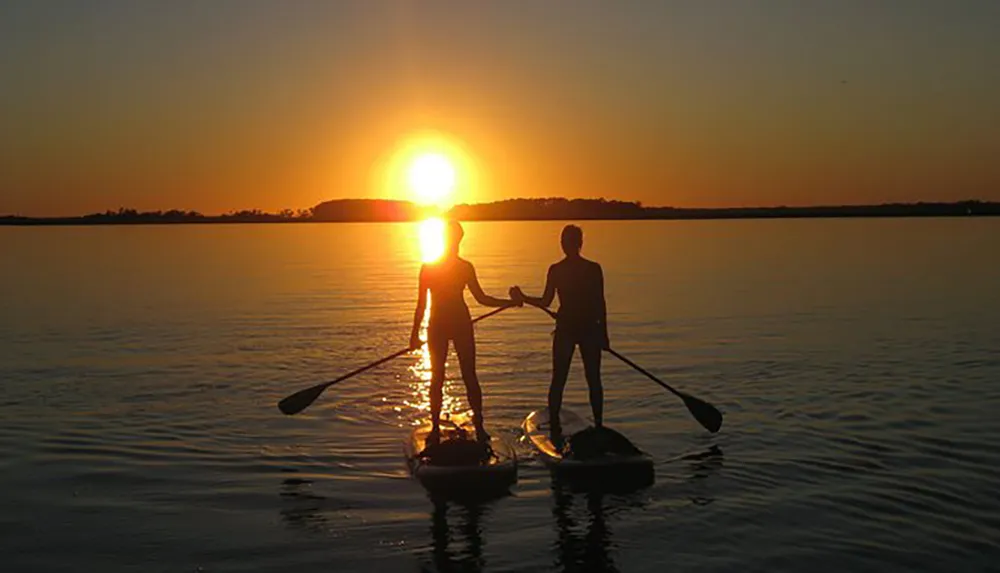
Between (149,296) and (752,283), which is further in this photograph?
(752,283)

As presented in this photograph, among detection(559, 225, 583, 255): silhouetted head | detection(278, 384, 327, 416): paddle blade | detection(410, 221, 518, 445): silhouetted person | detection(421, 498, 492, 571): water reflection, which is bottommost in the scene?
detection(421, 498, 492, 571): water reflection

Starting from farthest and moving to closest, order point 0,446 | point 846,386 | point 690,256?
point 690,256
point 846,386
point 0,446

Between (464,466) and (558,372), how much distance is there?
231 centimetres

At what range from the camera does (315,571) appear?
30.6ft

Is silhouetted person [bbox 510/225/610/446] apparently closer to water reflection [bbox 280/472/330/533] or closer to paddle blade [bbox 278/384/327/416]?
water reflection [bbox 280/472/330/533]

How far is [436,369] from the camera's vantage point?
506 inches

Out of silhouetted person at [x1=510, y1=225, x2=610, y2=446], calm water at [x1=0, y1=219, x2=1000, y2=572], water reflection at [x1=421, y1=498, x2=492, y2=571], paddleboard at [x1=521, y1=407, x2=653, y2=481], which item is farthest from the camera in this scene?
silhouetted person at [x1=510, y1=225, x2=610, y2=446]

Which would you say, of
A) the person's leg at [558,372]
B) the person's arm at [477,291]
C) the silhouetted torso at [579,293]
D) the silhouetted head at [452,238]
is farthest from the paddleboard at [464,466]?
the silhouetted head at [452,238]

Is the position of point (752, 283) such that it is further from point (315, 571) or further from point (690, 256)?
point (315, 571)

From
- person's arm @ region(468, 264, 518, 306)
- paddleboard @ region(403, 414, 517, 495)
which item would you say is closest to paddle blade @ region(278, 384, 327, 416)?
paddleboard @ region(403, 414, 517, 495)

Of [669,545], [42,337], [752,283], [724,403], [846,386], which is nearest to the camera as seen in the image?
[669,545]

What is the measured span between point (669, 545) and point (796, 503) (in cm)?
219

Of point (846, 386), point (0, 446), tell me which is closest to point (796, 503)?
point (846, 386)

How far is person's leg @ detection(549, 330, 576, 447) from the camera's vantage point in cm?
1346
